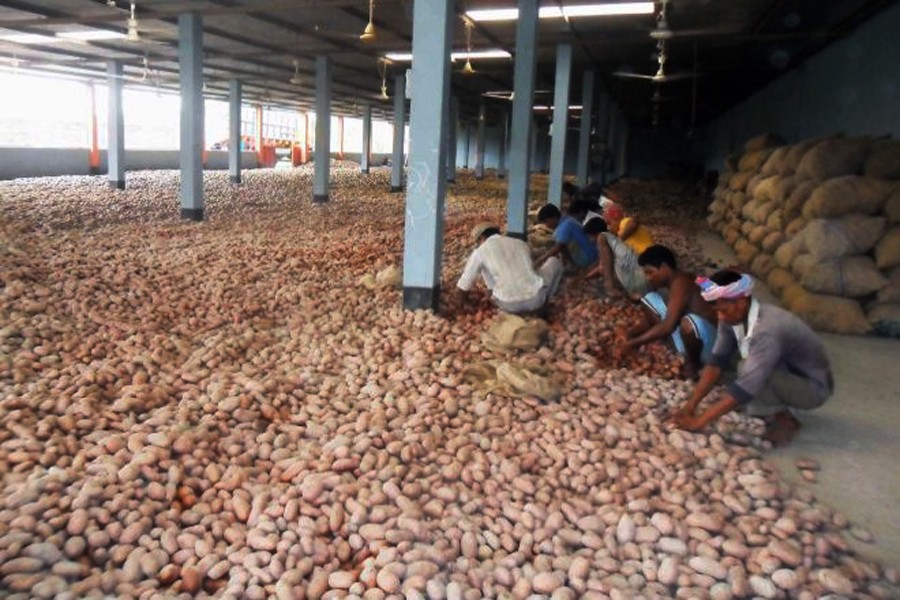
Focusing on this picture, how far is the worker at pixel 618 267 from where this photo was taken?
6.41 meters

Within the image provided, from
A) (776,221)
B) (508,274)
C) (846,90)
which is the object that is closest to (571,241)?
(508,274)

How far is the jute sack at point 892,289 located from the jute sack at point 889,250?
7cm

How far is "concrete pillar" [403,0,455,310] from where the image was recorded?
18.8 ft

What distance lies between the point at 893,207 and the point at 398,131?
15698 millimetres

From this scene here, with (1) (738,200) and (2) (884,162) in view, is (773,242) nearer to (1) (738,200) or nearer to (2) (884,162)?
(2) (884,162)

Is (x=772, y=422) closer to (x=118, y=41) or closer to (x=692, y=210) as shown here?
(x=692, y=210)

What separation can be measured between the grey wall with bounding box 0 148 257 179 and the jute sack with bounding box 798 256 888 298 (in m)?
21.1

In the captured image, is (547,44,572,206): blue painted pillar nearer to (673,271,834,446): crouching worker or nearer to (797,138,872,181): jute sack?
(797,138,872,181): jute sack

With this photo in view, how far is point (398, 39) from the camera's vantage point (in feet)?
43.2

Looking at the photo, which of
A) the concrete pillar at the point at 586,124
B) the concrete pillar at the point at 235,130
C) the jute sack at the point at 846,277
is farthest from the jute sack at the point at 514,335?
the concrete pillar at the point at 235,130

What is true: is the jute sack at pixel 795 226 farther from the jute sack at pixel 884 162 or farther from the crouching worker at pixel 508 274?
the crouching worker at pixel 508 274

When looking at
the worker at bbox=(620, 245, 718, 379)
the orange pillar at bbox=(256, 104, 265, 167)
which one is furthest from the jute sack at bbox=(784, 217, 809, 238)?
the orange pillar at bbox=(256, 104, 265, 167)

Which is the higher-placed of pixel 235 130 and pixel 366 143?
pixel 366 143

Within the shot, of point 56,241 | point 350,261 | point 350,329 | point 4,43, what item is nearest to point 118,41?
point 4,43
